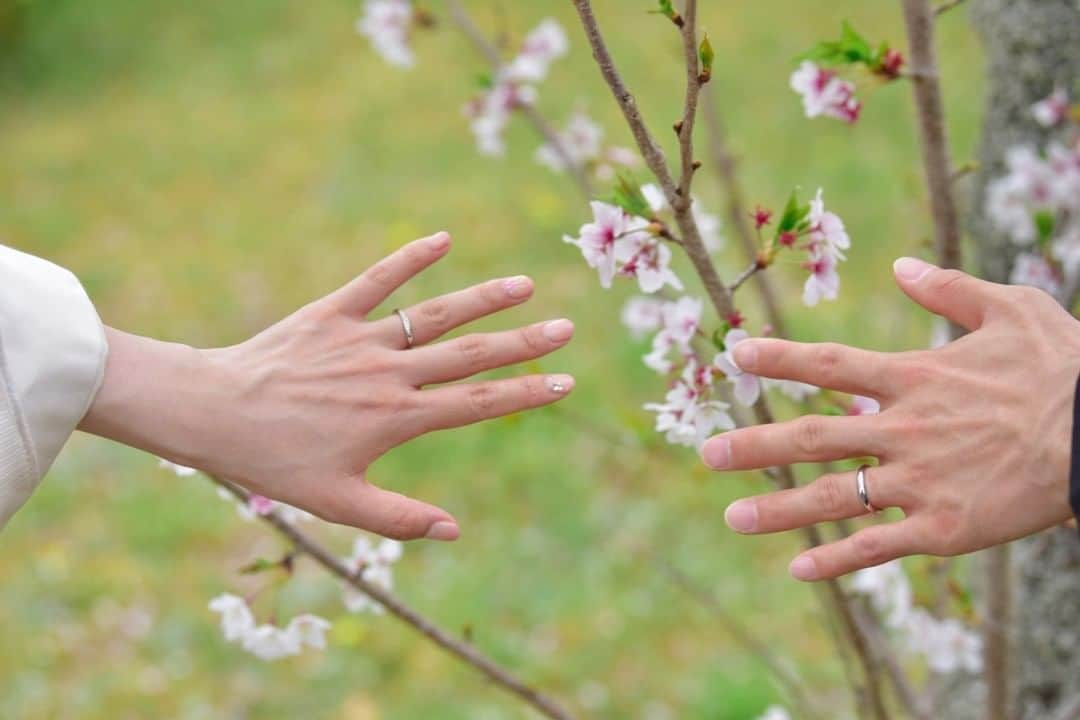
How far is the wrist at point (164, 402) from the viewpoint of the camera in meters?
1.21

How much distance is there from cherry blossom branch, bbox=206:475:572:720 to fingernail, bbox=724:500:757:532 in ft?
1.73

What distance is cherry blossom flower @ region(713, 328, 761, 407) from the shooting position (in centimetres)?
118

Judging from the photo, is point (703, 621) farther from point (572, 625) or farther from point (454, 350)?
point (454, 350)

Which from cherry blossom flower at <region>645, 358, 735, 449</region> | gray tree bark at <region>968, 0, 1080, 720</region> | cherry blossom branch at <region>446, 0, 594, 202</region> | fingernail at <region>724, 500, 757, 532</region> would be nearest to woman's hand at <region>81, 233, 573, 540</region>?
cherry blossom flower at <region>645, 358, 735, 449</region>

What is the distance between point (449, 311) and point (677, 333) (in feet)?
0.85

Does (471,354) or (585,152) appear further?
(585,152)

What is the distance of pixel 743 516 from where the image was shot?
1.09 metres

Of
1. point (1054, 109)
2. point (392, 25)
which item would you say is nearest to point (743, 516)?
point (1054, 109)

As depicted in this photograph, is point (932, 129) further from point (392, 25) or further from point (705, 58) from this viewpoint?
point (392, 25)

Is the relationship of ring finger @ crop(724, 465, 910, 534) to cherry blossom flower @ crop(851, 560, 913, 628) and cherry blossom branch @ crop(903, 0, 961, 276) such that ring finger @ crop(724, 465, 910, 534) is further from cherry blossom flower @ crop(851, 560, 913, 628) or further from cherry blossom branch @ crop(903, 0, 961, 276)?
cherry blossom flower @ crop(851, 560, 913, 628)

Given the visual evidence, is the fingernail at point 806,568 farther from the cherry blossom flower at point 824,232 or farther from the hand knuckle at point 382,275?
the hand knuckle at point 382,275

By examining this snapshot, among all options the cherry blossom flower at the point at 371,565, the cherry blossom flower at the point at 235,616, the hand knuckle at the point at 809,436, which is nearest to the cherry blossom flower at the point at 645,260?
the hand knuckle at the point at 809,436

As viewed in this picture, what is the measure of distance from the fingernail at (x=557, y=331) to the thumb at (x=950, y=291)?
34cm

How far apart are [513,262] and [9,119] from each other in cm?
428
